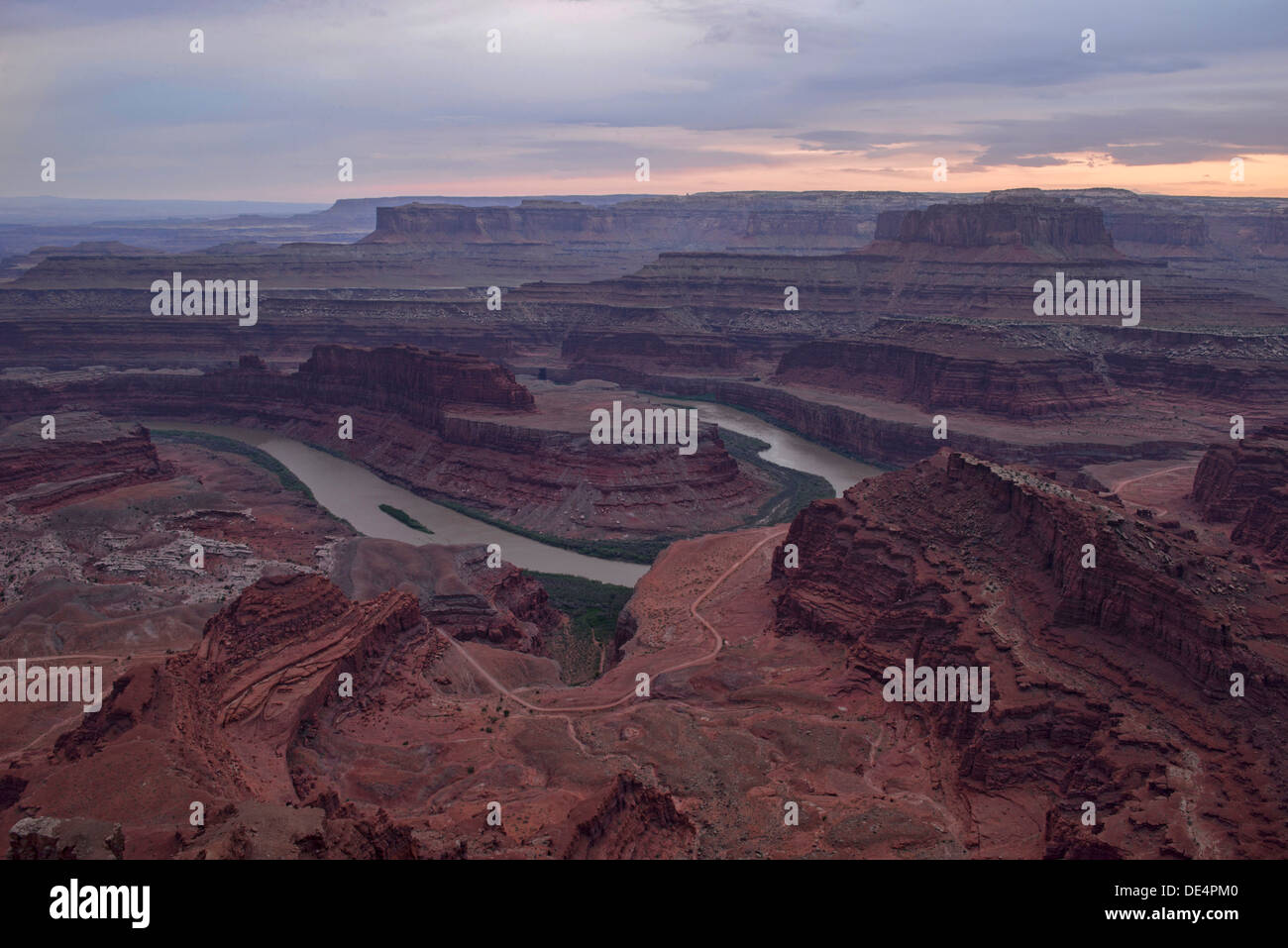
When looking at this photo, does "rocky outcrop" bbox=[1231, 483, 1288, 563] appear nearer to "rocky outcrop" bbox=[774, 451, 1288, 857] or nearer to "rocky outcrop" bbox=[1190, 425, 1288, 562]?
"rocky outcrop" bbox=[1190, 425, 1288, 562]

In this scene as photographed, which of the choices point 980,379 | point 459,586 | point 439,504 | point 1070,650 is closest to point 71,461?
point 439,504

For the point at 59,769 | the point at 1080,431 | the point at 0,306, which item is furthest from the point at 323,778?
the point at 0,306

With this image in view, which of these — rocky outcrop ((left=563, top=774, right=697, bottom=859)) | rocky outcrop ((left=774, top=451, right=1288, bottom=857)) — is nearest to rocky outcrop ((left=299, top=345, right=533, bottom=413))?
rocky outcrop ((left=774, top=451, right=1288, bottom=857))

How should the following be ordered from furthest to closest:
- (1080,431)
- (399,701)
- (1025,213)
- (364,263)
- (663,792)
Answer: (364,263) < (1025,213) < (1080,431) < (399,701) < (663,792)

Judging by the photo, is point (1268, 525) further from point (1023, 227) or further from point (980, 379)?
point (1023, 227)

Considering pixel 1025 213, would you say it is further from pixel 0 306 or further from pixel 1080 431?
pixel 0 306

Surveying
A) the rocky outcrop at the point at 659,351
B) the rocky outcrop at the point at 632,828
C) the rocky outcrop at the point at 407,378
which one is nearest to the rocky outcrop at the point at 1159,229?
the rocky outcrop at the point at 659,351

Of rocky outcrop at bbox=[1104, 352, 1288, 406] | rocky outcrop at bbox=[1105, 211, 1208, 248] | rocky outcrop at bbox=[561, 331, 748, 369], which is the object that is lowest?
rocky outcrop at bbox=[1104, 352, 1288, 406]

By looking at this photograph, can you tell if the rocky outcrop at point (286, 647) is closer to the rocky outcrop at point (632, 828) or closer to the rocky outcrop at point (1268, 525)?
the rocky outcrop at point (632, 828)
